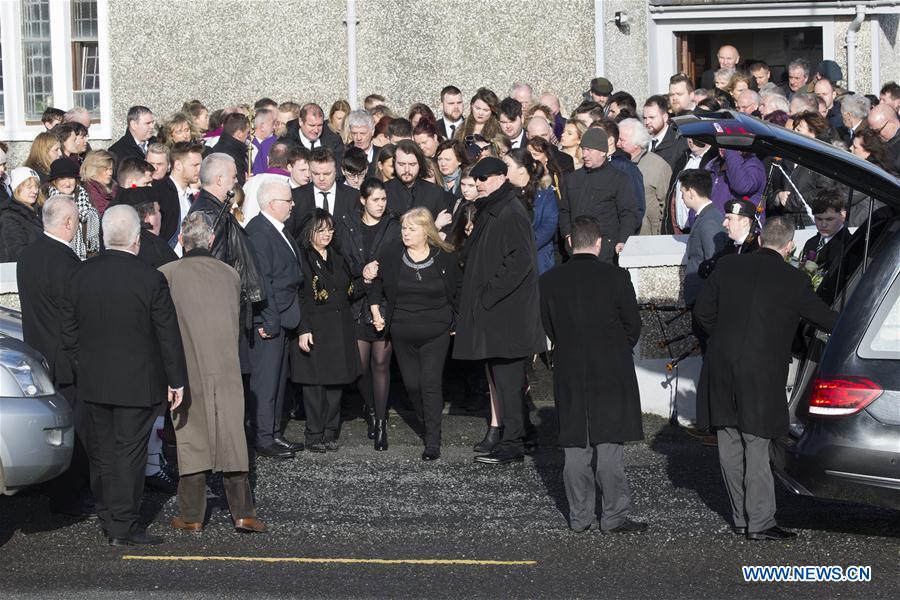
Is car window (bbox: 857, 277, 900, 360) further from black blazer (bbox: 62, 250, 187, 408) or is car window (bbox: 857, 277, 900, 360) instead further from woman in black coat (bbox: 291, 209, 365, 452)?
woman in black coat (bbox: 291, 209, 365, 452)

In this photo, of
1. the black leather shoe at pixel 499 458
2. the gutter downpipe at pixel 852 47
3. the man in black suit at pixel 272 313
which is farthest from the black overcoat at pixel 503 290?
the gutter downpipe at pixel 852 47

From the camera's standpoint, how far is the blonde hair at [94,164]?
1216cm

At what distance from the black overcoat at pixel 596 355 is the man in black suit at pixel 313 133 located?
18.1ft

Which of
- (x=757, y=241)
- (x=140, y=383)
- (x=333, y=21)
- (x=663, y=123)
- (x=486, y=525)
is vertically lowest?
(x=486, y=525)

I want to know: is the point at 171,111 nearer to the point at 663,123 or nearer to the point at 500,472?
the point at 663,123

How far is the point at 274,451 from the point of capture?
10.8m

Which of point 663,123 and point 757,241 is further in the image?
point 663,123

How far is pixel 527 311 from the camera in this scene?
10422 mm

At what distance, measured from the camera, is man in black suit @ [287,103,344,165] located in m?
13.9

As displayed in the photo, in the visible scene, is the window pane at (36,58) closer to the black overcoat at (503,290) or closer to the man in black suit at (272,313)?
the man in black suit at (272,313)

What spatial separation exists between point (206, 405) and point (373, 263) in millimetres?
2638

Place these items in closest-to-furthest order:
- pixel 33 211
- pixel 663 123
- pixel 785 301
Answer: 1. pixel 785 301
2. pixel 33 211
3. pixel 663 123

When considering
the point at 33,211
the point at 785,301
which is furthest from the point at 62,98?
the point at 785,301

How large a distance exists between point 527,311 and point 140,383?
3110 mm
